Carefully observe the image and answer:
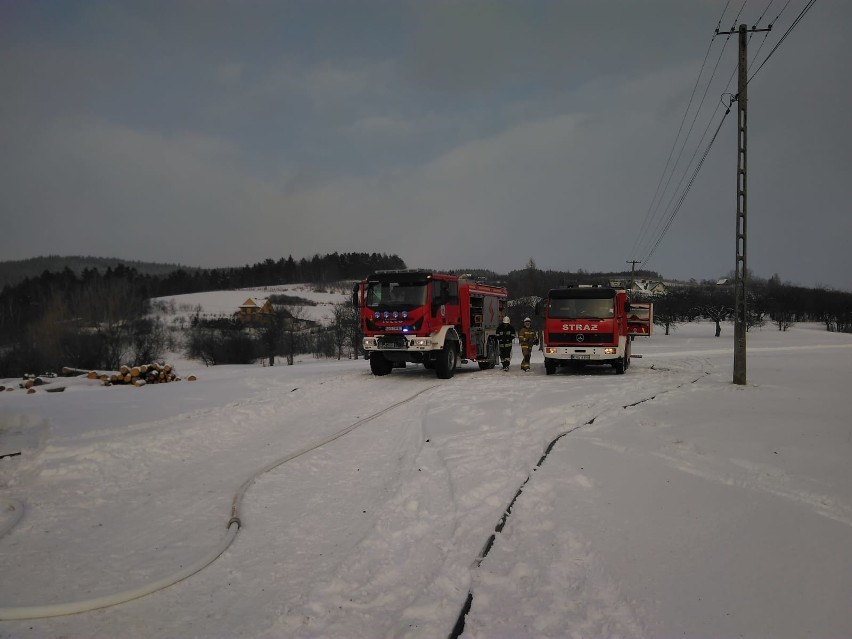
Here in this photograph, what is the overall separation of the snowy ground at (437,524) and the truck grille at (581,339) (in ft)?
22.1

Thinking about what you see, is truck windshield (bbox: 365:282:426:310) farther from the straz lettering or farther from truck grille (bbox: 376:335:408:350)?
the straz lettering

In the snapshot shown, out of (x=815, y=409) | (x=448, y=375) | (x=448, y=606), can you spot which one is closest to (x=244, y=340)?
(x=448, y=375)

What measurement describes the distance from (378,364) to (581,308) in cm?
639

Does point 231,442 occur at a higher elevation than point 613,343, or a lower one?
lower

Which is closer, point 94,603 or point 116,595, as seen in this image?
point 94,603

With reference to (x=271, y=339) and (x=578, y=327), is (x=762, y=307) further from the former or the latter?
(x=578, y=327)

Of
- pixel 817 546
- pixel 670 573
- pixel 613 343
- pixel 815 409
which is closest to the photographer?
pixel 670 573

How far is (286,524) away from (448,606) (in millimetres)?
2126

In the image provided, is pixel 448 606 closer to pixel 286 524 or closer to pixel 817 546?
pixel 286 524

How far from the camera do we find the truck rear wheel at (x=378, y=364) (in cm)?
1789

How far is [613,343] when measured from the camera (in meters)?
17.3

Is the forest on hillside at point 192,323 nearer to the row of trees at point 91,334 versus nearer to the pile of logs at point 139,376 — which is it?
the row of trees at point 91,334

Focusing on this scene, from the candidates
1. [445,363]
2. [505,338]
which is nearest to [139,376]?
[445,363]

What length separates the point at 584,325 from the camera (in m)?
17.5
